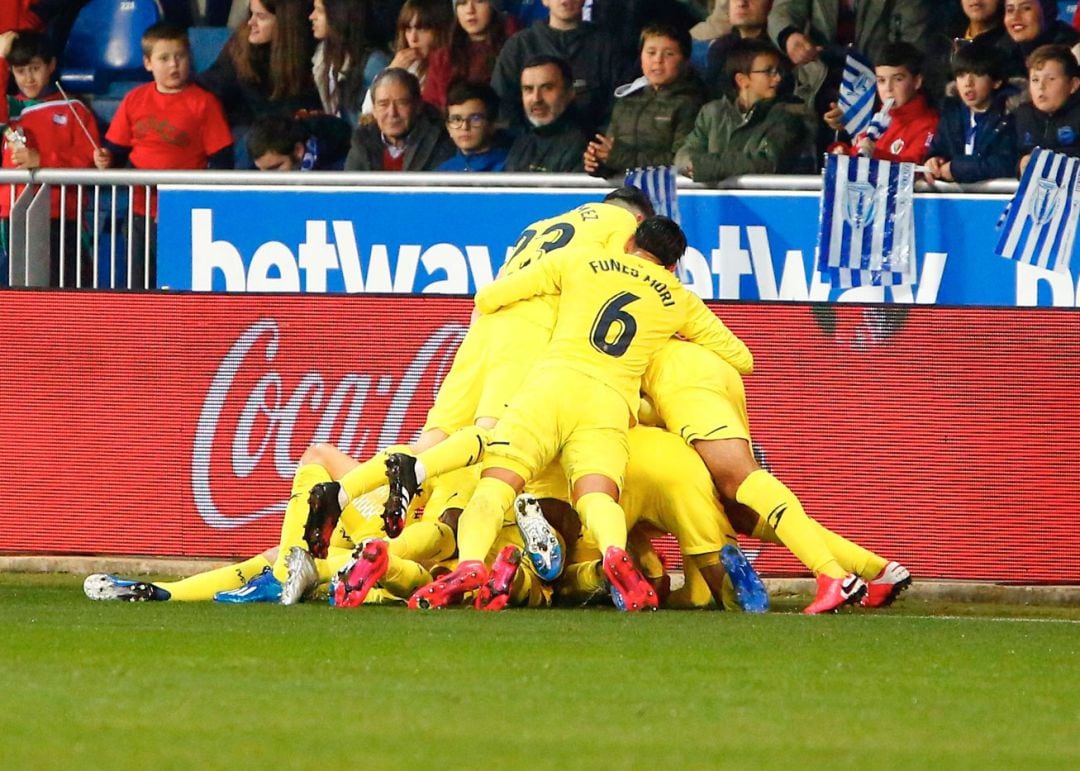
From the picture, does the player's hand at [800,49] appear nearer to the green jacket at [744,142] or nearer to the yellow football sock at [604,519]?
the green jacket at [744,142]

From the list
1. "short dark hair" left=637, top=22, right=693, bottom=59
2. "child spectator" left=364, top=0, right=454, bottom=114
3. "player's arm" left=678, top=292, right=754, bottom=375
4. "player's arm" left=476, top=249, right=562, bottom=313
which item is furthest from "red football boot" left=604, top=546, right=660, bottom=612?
"child spectator" left=364, top=0, right=454, bottom=114

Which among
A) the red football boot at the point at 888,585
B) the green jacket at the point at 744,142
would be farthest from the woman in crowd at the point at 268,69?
the red football boot at the point at 888,585

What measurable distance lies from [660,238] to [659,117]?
282 cm

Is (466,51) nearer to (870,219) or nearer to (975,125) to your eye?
(870,219)

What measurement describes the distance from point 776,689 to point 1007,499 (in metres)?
5.21

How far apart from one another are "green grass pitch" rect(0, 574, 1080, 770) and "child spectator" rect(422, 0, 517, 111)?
602 centimetres

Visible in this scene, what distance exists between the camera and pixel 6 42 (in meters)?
16.4

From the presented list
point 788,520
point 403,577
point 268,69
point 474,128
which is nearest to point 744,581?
point 788,520

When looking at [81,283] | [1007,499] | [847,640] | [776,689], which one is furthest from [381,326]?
[776,689]

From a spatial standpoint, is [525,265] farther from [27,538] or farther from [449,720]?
[449,720]

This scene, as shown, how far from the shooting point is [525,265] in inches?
448

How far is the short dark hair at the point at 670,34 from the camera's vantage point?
13844 millimetres

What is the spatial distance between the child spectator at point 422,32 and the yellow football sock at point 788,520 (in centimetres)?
552

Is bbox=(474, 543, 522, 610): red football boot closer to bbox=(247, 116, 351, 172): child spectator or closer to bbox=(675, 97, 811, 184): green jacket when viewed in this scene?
bbox=(675, 97, 811, 184): green jacket
